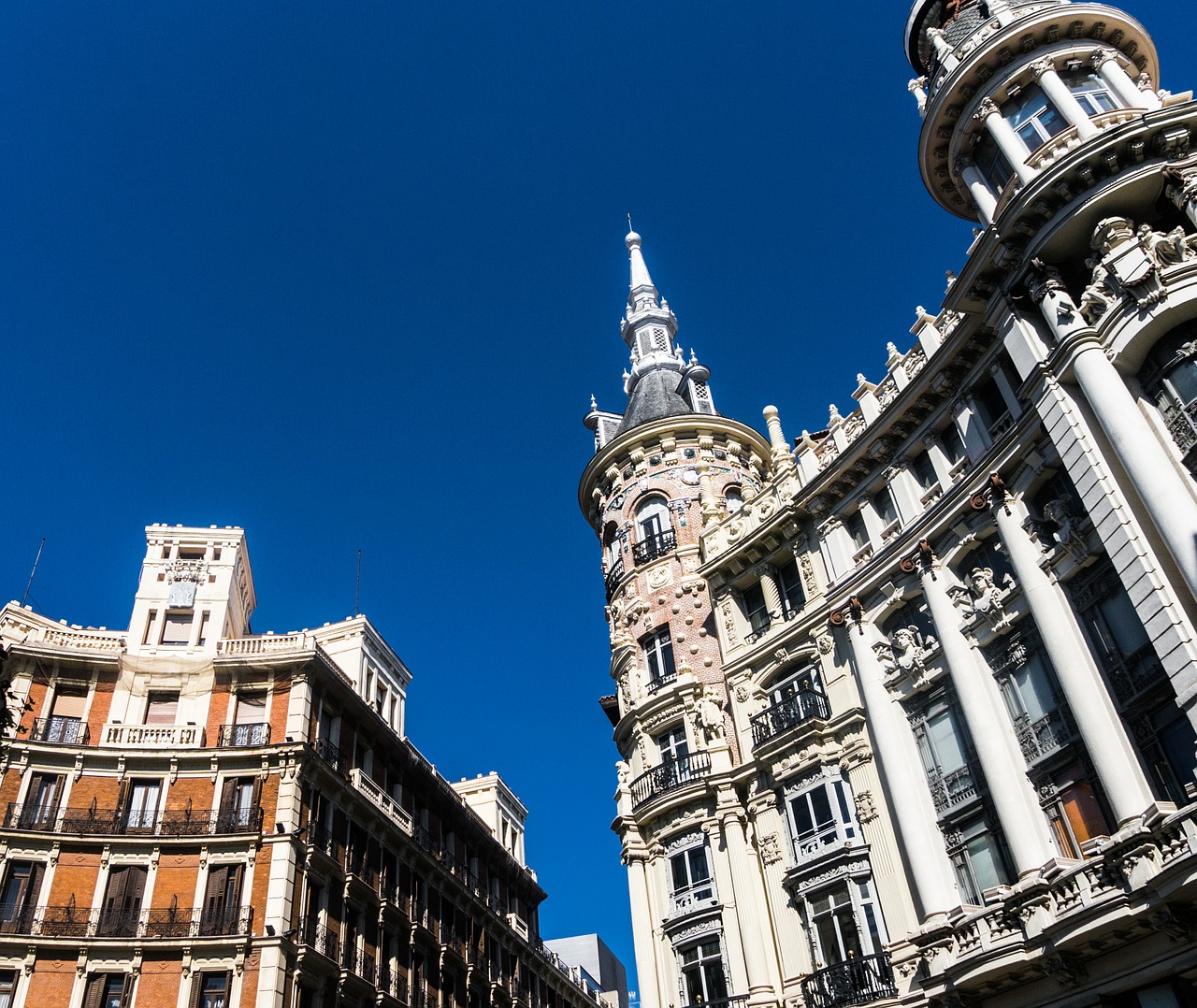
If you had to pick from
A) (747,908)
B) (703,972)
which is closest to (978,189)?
(747,908)

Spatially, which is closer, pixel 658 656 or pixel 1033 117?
pixel 1033 117

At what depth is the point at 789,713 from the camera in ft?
117

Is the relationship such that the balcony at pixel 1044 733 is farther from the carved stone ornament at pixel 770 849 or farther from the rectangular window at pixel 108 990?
the rectangular window at pixel 108 990

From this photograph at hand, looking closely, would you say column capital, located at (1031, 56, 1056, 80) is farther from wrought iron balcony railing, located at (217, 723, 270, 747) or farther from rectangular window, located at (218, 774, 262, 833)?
rectangular window, located at (218, 774, 262, 833)

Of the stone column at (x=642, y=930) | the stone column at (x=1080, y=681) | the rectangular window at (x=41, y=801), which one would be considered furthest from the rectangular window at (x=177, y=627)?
the stone column at (x=1080, y=681)

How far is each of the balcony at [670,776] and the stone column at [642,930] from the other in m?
2.18

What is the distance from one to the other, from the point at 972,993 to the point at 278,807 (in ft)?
94.4

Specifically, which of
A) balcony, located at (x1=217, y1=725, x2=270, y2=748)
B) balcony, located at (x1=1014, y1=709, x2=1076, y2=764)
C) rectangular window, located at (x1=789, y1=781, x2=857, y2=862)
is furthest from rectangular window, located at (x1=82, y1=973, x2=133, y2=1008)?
balcony, located at (x1=1014, y1=709, x2=1076, y2=764)

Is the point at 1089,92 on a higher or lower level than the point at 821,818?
higher

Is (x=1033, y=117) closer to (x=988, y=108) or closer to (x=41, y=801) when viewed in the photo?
(x=988, y=108)

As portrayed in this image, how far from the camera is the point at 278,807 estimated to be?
141ft

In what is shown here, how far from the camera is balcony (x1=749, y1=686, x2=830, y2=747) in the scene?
1368 inches

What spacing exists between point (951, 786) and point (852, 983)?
6342 millimetres

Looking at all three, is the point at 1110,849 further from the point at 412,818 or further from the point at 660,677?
the point at 412,818
